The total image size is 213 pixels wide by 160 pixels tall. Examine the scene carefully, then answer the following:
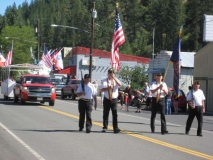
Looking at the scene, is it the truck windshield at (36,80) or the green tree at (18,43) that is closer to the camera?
the truck windshield at (36,80)

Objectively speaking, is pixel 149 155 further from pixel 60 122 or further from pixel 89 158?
pixel 60 122

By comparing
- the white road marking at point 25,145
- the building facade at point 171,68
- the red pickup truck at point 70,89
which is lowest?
the white road marking at point 25,145

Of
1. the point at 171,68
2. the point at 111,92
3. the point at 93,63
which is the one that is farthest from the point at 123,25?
the point at 111,92

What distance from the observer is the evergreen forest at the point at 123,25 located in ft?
296

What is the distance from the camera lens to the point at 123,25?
118 meters

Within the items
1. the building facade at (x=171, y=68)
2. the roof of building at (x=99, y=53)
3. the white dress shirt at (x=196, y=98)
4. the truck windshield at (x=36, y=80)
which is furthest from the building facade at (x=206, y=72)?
the roof of building at (x=99, y=53)

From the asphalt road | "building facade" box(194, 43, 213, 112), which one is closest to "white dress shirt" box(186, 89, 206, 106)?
the asphalt road

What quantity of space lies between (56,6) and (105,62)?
10093 cm

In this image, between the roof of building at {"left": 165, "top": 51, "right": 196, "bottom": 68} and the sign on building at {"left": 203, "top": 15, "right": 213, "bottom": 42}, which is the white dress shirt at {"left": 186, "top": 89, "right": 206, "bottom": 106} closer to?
the sign on building at {"left": 203, "top": 15, "right": 213, "bottom": 42}

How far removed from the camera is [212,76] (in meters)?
33.0

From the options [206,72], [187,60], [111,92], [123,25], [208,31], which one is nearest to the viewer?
[111,92]

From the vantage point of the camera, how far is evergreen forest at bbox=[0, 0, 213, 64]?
9019cm

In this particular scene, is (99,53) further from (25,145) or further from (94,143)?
(25,145)

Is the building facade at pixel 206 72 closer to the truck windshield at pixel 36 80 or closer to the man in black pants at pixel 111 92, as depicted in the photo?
the truck windshield at pixel 36 80
